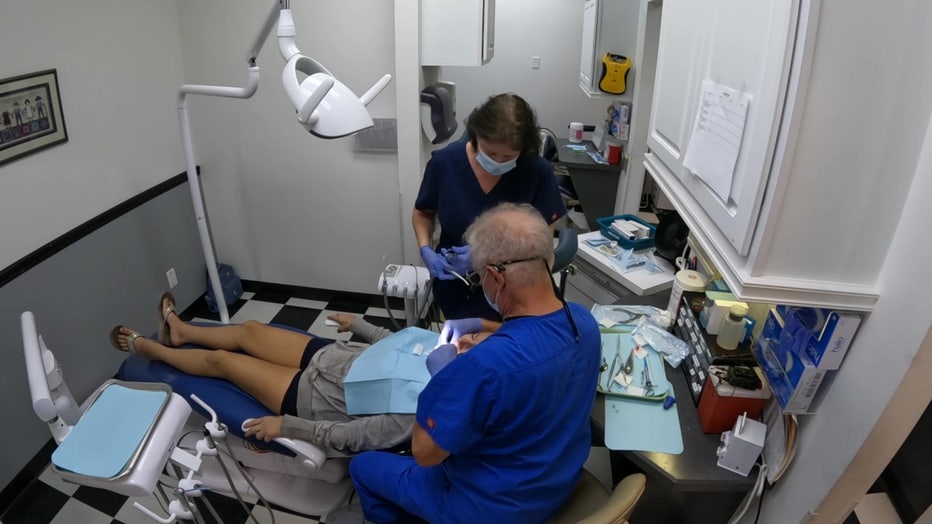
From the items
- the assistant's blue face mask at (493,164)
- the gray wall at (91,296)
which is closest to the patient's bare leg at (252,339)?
the gray wall at (91,296)

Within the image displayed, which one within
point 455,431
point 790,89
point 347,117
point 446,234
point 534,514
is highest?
point 790,89

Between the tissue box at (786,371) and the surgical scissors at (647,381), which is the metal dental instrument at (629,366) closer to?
the surgical scissors at (647,381)

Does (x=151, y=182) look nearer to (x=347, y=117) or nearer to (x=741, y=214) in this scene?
(x=347, y=117)

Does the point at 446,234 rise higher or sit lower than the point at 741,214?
lower

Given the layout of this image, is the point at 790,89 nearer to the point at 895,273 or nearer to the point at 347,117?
the point at 895,273

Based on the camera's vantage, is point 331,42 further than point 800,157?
Yes

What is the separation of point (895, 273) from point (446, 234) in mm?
1388

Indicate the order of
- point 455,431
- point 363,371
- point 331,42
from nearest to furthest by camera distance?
point 455,431 → point 363,371 → point 331,42

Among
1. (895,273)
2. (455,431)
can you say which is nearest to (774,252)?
(895,273)

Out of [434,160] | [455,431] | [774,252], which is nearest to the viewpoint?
[774,252]

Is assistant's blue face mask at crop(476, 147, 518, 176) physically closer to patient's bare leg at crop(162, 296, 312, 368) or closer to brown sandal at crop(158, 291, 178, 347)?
patient's bare leg at crop(162, 296, 312, 368)

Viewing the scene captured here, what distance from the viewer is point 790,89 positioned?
88cm

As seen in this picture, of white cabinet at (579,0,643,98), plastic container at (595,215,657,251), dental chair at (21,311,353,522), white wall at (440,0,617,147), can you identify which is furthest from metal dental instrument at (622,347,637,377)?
white wall at (440,0,617,147)

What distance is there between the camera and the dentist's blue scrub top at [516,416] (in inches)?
44.6
